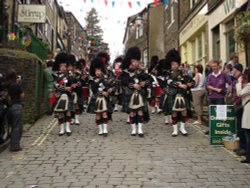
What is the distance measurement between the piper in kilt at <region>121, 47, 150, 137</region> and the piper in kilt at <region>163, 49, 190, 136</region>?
1.93 feet

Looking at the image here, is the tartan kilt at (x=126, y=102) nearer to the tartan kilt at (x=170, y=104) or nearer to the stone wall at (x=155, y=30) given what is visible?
the tartan kilt at (x=170, y=104)

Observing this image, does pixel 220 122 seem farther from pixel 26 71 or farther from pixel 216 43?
pixel 216 43

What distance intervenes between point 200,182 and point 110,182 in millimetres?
1344

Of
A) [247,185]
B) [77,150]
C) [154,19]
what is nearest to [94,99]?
[77,150]

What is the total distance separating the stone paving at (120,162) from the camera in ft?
17.5

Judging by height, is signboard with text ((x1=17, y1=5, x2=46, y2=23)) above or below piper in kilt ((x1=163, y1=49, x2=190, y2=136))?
above

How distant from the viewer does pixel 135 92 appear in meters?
8.88

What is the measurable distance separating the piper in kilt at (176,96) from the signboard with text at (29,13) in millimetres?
8986

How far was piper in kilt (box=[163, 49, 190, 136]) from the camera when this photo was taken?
28.9 ft

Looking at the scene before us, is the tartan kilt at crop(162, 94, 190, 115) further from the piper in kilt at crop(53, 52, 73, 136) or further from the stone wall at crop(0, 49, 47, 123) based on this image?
the stone wall at crop(0, 49, 47, 123)

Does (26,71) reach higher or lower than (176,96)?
higher

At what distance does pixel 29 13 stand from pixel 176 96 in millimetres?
10285

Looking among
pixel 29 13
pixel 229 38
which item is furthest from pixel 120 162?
pixel 29 13

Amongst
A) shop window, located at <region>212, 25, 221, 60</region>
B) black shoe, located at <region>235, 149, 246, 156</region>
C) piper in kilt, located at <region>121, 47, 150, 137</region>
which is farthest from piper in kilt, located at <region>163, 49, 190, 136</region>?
shop window, located at <region>212, 25, 221, 60</region>
